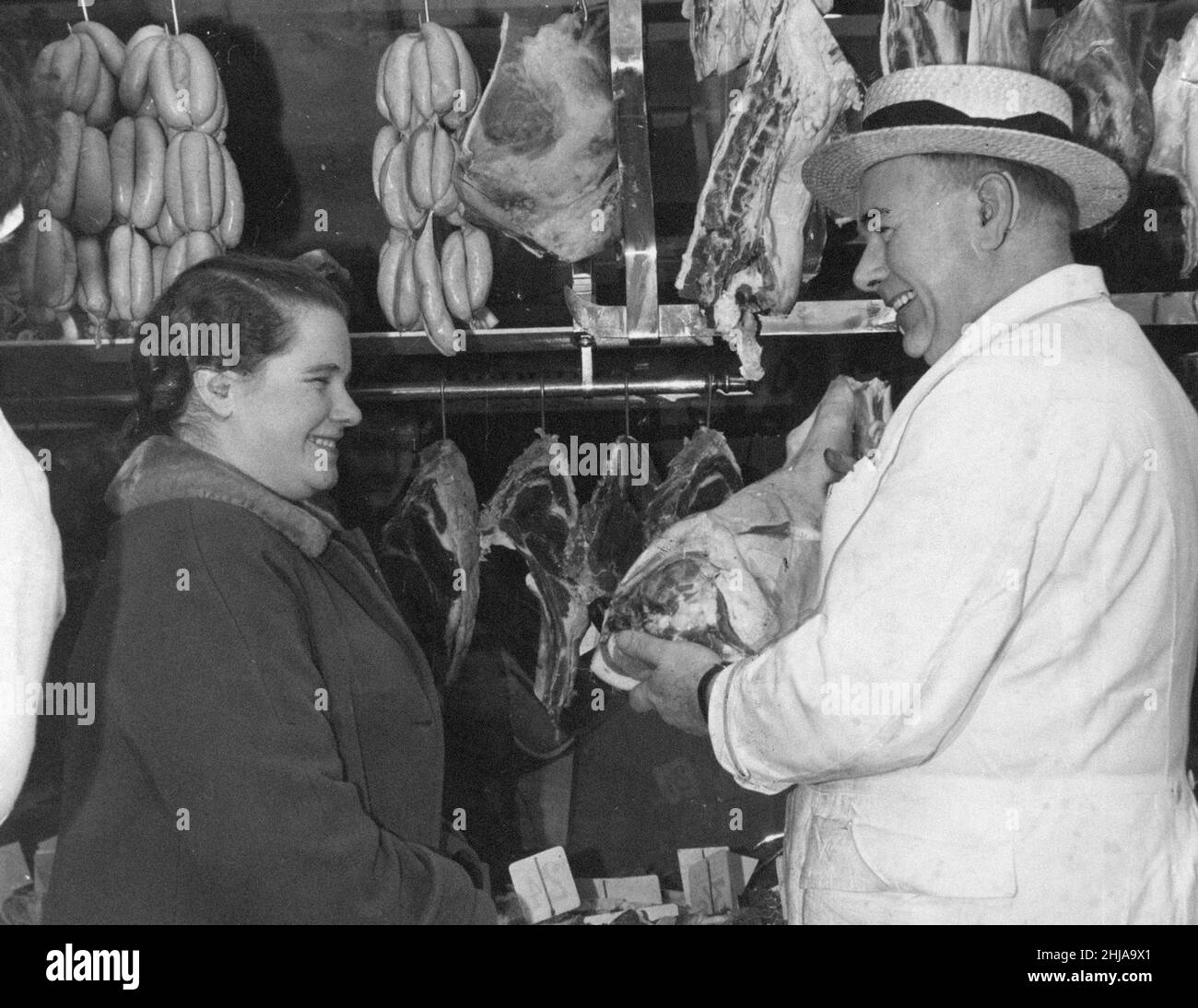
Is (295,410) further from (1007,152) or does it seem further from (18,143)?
(1007,152)

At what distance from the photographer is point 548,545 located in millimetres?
3438

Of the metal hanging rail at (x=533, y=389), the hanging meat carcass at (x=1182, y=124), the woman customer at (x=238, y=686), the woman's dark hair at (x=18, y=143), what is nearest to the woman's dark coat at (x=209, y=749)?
the woman customer at (x=238, y=686)

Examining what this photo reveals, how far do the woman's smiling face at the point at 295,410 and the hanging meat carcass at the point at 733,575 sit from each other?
0.75 metres

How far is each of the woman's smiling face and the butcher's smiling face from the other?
1.00m

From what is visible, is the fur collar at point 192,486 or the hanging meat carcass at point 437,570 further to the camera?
the hanging meat carcass at point 437,570

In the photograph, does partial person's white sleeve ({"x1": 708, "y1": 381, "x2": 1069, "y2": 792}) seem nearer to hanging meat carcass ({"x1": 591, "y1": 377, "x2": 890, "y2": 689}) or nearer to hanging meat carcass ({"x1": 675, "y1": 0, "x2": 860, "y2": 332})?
hanging meat carcass ({"x1": 591, "y1": 377, "x2": 890, "y2": 689})

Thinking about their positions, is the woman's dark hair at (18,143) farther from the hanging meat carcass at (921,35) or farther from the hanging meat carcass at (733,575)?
the hanging meat carcass at (921,35)

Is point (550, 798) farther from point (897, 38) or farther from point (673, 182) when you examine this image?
point (897, 38)

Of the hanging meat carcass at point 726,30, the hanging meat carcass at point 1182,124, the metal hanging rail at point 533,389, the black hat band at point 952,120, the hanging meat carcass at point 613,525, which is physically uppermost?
the hanging meat carcass at point 726,30

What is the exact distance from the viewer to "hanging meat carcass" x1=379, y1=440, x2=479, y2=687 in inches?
132

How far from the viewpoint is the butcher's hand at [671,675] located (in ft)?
8.31

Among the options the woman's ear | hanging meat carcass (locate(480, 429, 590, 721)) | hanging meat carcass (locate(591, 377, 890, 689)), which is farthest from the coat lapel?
hanging meat carcass (locate(480, 429, 590, 721))

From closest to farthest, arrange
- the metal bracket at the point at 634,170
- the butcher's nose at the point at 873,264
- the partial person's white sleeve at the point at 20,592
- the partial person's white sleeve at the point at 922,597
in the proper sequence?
the partial person's white sleeve at the point at 20,592
the partial person's white sleeve at the point at 922,597
the butcher's nose at the point at 873,264
the metal bracket at the point at 634,170

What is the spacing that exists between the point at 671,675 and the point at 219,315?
1.07 meters
